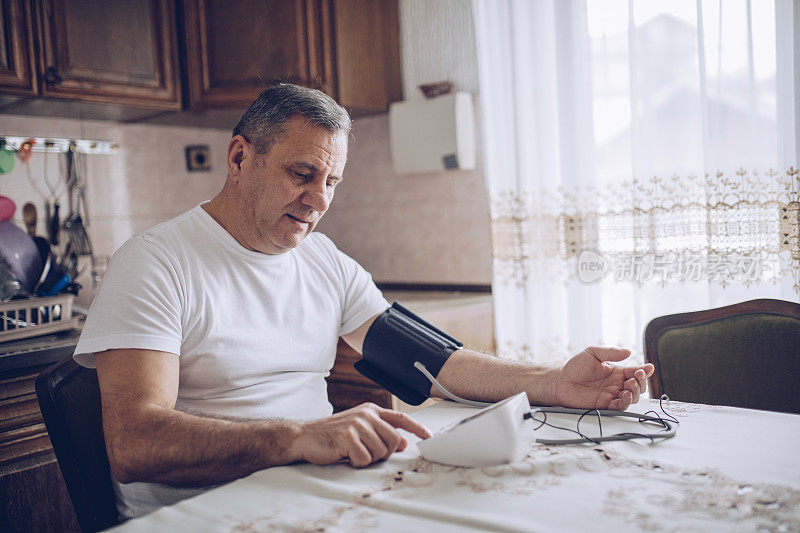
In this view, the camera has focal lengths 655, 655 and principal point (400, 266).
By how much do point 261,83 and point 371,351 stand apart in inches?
54.6

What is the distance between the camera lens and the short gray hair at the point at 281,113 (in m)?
1.29

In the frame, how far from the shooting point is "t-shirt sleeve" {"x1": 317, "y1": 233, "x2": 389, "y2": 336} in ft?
4.88

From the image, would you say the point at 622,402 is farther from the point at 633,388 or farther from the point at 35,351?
the point at 35,351

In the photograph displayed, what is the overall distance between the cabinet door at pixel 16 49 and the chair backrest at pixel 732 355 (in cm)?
187

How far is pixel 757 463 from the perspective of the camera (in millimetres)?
812

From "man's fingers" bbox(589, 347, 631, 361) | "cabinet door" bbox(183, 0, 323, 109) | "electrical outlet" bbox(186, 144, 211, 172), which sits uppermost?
"cabinet door" bbox(183, 0, 323, 109)

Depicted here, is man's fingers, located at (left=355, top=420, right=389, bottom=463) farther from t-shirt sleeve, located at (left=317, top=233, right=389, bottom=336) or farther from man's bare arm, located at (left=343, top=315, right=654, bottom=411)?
t-shirt sleeve, located at (left=317, top=233, right=389, bottom=336)

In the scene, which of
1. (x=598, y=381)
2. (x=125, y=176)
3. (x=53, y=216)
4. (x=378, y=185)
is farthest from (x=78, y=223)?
(x=598, y=381)

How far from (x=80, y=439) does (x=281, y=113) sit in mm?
686

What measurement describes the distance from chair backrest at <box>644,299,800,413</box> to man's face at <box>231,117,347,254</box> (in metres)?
0.81

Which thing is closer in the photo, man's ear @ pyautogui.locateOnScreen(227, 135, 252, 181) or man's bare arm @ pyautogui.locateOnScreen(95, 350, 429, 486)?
man's bare arm @ pyautogui.locateOnScreen(95, 350, 429, 486)

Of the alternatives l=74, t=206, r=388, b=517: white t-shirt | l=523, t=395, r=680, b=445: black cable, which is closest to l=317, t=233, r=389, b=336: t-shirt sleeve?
l=74, t=206, r=388, b=517: white t-shirt

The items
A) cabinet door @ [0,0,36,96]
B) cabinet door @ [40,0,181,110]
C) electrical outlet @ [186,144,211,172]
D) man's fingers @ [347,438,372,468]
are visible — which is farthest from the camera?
electrical outlet @ [186,144,211,172]

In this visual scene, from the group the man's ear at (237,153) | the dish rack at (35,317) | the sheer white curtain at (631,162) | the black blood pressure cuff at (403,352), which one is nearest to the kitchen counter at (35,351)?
the dish rack at (35,317)
